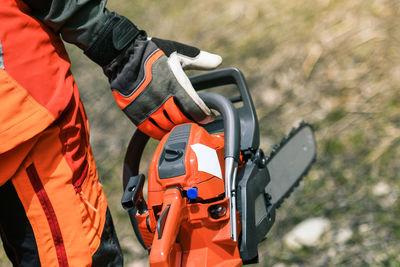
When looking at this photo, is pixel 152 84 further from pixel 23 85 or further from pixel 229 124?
pixel 23 85

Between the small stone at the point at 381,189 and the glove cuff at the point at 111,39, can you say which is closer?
the glove cuff at the point at 111,39

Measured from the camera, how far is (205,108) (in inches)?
59.3

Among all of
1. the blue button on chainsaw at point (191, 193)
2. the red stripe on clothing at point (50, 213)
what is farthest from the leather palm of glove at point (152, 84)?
the red stripe on clothing at point (50, 213)

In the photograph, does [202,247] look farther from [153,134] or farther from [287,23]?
[287,23]

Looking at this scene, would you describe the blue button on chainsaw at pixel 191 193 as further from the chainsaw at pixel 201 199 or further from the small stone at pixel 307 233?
the small stone at pixel 307 233

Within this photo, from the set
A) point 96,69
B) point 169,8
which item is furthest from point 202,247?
point 169,8

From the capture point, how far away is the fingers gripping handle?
142cm

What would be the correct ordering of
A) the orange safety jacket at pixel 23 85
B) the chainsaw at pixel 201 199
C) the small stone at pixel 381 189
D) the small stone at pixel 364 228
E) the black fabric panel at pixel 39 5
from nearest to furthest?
the orange safety jacket at pixel 23 85
the black fabric panel at pixel 39 5
the chainsaw at pixel 201 199
the small stone at pixel 364 228
the small stone at pixel 381 189

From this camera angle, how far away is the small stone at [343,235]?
196cm

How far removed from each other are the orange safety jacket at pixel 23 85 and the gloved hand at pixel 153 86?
0.22m

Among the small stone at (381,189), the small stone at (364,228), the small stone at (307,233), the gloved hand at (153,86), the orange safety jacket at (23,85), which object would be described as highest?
the orange safety jacket at (23,85)

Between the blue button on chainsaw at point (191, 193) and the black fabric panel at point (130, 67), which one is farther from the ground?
the black fabric panel at point (130, 67)

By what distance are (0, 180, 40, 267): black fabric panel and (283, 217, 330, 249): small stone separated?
1.19m

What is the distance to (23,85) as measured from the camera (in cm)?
116
